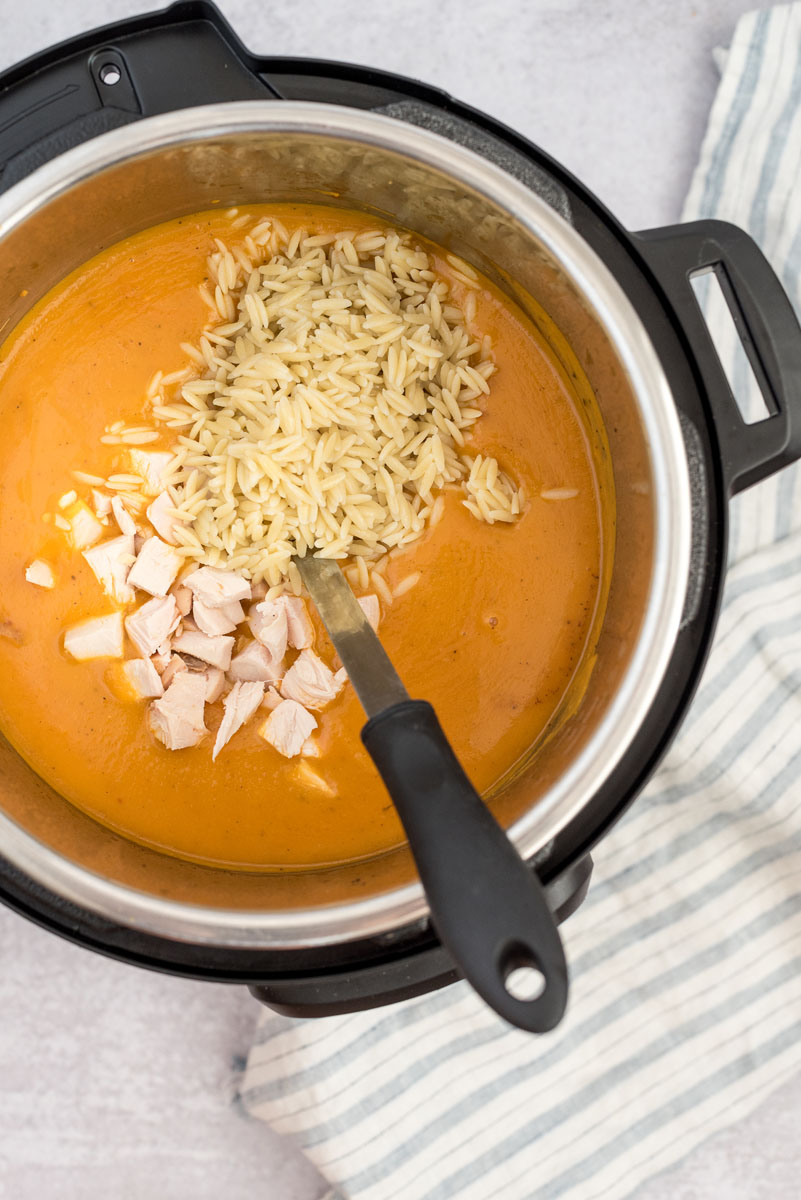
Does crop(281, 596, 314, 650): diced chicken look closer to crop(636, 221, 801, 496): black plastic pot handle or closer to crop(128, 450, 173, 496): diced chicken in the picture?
crop(128, 450, 173, 496): diced chicken

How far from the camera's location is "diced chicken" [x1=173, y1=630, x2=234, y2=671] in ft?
2.94

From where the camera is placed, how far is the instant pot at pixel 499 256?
78 centimetres

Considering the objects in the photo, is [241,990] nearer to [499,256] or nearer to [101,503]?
[101,503]

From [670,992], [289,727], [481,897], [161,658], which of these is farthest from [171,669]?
[670,992]

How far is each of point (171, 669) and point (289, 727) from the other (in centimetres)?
12

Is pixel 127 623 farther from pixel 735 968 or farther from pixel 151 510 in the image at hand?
pixel 735 968

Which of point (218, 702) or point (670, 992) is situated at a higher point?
point (218, 702)

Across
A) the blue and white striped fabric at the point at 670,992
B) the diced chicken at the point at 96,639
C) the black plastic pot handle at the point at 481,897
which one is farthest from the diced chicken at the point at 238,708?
the blue and white striped fabric at the point at 670,992

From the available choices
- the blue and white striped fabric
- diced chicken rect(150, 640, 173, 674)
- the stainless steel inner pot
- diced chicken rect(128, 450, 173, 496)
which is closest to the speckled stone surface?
the blue and white striped fabric

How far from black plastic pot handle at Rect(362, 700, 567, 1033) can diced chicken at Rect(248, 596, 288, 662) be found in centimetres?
29

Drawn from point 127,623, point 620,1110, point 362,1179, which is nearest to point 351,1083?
point 362,1179

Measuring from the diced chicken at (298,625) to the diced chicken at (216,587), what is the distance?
0.04m

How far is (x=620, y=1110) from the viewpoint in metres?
1.17

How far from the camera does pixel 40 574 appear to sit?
2.93 ft
